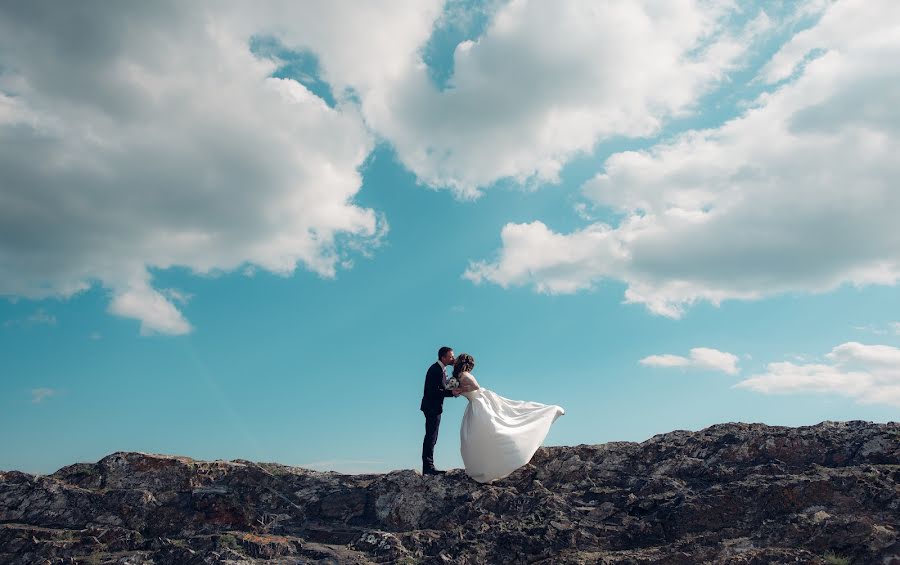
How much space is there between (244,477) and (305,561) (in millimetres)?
3243

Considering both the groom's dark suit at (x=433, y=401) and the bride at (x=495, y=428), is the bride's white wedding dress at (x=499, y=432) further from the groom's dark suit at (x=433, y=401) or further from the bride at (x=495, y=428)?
the groom's dark suit at (x=433, y=401)

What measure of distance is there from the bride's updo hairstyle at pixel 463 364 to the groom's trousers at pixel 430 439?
3.68 feet

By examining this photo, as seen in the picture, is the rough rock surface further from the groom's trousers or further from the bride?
the groom's trousers

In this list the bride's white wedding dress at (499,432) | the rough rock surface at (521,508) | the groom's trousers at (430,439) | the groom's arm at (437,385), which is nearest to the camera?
the rough rock surface at (521,508)

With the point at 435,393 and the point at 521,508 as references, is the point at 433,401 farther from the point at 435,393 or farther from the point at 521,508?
Result: the point at 521,508

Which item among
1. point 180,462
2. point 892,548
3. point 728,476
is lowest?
point 892,548

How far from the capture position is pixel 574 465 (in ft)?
43.4

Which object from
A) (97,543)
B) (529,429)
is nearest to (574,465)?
(529,429)

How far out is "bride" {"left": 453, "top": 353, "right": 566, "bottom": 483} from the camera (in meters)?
13.2

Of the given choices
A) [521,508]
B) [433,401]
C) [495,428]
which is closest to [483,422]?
[495,428]

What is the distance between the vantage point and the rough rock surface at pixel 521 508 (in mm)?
10242

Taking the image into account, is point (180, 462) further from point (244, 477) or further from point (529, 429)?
point (529, 429)

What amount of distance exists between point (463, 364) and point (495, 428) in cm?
198

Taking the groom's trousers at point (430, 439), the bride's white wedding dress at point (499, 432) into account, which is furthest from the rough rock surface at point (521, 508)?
the groom's trousers at point (430, 439)
